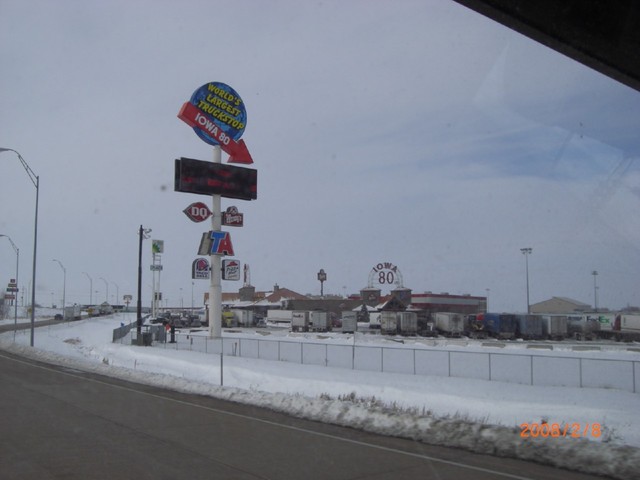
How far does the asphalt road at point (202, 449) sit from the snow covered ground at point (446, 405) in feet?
1.77

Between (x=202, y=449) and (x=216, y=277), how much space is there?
3933cm

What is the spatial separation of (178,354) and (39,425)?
24958 mm

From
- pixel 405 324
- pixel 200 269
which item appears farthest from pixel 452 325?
pixel 200 269

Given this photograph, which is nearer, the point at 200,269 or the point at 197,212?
the point at 197,212

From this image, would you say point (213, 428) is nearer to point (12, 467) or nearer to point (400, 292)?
point (12, 467)

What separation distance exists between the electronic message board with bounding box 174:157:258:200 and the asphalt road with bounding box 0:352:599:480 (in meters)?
29.1

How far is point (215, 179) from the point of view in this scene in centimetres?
4534

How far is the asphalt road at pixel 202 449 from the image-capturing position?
28.5 feet

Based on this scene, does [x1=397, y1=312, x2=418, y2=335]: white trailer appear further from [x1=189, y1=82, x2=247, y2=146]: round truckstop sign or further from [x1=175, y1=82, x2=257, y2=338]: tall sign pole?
[x1=189, y1=82, x2=247, y2=146]: round truckstop sign

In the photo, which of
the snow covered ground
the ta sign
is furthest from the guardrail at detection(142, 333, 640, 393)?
the ta sign

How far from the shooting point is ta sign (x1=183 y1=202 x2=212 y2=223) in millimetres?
47928

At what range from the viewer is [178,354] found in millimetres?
36969

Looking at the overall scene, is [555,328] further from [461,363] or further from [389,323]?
[461,363]
